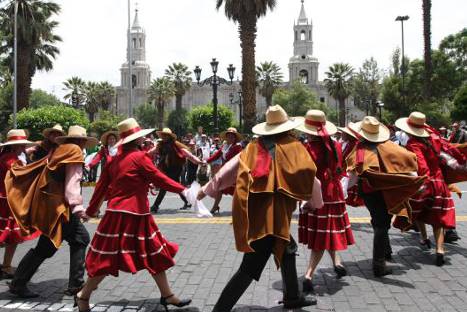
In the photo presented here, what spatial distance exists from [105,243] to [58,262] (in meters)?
2.58

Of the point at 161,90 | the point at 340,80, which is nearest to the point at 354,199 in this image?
the point at 340,80

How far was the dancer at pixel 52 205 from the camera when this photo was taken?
4977mm

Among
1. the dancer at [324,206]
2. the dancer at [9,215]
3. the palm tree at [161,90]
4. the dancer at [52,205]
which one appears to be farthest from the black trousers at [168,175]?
the palm tree at [161,90]

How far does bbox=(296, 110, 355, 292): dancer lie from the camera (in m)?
5.25

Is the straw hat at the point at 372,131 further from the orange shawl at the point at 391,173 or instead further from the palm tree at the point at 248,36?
the palm tree at the point at 248,36

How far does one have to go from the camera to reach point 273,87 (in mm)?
75688

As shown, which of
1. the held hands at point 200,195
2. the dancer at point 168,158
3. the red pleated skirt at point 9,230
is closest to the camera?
the held hands at point 200,195

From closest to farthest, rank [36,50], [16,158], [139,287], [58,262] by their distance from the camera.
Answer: [139,287] → [16,158] → [58,262] → [36,50]

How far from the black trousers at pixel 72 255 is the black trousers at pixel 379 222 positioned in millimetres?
3146

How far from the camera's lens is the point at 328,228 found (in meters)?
5.33

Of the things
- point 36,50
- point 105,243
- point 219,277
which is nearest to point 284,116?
point 105,243

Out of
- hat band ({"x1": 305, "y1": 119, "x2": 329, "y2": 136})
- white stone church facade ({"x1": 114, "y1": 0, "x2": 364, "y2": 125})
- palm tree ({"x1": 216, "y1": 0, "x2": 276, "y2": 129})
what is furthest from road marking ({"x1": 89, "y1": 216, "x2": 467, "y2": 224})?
white stone church facade ({"x1": 114, "y1": 0, "x2": 364, "y2": 125})

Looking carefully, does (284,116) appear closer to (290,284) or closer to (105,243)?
(290,284)

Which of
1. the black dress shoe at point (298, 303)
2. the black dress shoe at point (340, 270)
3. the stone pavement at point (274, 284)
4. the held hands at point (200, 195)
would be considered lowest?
the stone pavement at point (274, 284)
